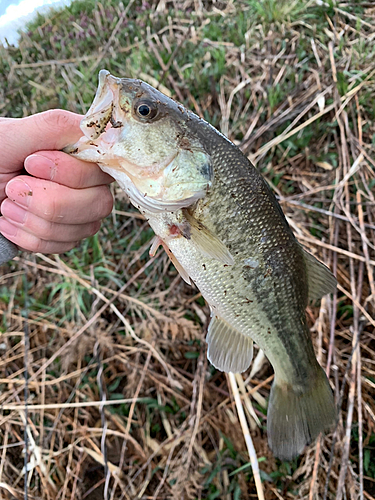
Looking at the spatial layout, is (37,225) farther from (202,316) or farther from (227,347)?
(202,316)

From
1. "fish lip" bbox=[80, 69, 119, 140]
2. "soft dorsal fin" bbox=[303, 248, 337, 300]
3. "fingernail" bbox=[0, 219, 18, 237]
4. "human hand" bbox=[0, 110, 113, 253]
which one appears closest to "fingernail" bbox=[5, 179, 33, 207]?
"human hand" bbox=[0, 110, 113, 253]

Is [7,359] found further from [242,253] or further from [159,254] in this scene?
[242,253]

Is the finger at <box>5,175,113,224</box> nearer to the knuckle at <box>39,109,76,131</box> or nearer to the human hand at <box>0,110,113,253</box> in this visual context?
the human hand at <box>0,110,113,253</box>

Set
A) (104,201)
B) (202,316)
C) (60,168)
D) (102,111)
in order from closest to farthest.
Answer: (102,111) → (60,168) → (104,201) → (202,316)

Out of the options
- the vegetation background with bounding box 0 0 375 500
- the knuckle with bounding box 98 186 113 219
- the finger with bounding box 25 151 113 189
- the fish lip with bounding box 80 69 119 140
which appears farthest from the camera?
the vegetation background with bounding box 0 0 375 500

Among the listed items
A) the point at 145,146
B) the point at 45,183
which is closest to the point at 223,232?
the point at 145,146

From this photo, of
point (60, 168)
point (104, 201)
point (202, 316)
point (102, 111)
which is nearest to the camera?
point (102, 111)

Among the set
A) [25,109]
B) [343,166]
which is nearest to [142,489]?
[343,166]

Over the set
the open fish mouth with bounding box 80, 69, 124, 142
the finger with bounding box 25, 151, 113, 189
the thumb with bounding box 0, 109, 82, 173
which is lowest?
the finger with bounding box 25, 151, 113, 189
